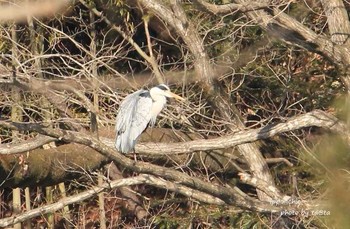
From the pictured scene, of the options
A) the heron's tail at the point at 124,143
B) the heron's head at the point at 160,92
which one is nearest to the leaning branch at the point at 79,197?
the heron's tail at the point at 124,143

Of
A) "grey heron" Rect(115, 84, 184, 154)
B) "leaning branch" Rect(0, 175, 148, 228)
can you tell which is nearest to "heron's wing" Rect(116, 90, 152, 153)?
"grey heron" Rect(115, 84, 184, 154)

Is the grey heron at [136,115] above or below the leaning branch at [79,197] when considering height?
above

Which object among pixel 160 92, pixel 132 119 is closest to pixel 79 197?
pixel 132 119

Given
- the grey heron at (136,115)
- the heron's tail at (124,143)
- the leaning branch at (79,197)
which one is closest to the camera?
the heron's tail at (124,143)

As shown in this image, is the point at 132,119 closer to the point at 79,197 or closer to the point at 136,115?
the point at 136,115

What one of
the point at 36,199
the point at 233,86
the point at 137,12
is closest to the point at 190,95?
the point at 233,86

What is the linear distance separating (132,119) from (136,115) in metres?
0.05

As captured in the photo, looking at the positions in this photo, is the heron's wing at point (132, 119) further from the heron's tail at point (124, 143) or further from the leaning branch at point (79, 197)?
the leaning branch at point (79, 197)

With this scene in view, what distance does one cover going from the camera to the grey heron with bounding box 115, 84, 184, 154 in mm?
5512

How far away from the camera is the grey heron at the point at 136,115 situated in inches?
217

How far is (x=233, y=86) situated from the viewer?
8.14 meters

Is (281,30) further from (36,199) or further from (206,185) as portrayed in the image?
(36,199)

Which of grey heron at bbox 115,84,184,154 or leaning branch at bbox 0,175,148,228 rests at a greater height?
grey heron at bbox 115,84,184,154

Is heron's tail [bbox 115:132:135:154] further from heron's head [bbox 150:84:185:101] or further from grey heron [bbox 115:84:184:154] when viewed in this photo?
heron's head [bbox 150:84:185:101]
